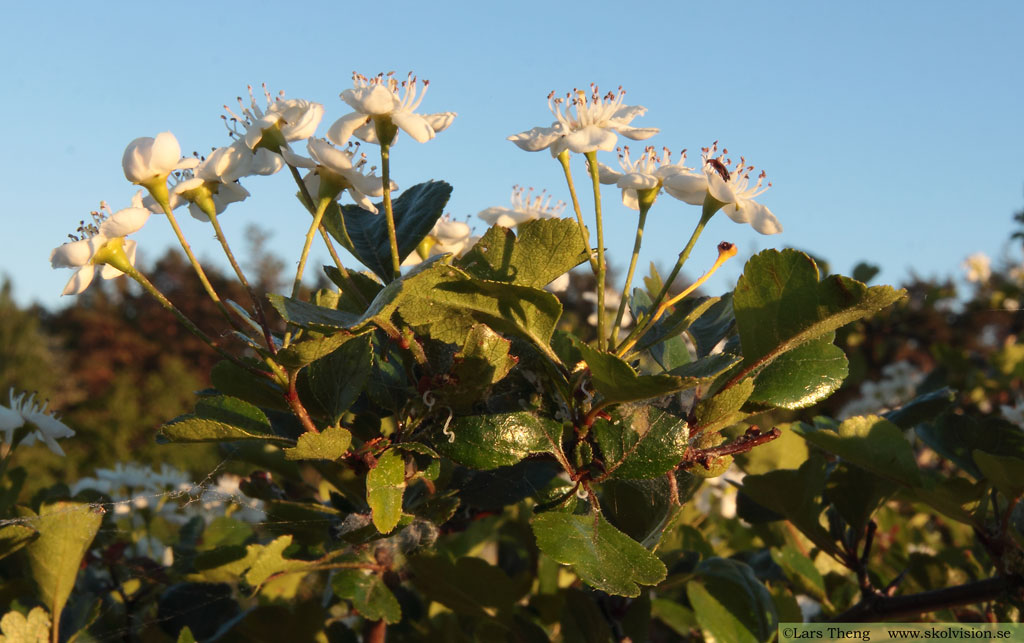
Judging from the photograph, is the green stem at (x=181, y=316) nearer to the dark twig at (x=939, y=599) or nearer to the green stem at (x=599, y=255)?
the green stem at (x=599, y=255)

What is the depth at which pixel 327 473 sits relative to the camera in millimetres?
1053

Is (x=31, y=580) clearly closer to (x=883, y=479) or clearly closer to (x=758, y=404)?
(x=758, y=404)

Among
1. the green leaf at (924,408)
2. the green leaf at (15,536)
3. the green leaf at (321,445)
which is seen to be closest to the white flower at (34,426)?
the green leaf at (15,536)

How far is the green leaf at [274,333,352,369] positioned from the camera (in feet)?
2.34

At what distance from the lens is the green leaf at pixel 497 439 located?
801 millimetres

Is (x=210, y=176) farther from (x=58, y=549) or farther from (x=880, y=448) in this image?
(x=880, y=448)

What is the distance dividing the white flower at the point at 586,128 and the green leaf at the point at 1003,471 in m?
0.57

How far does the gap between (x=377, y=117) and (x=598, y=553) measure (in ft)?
1.68

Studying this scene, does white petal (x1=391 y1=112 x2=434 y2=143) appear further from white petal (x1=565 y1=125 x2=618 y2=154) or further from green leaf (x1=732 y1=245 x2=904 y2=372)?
green leaf (x1=732 y1=245 x2=904 y2=372)

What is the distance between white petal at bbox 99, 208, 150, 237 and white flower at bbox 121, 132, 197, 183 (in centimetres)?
4

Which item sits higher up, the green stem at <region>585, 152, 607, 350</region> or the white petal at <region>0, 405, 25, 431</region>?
the green stem at <region>585, 152, 607, 350</region>

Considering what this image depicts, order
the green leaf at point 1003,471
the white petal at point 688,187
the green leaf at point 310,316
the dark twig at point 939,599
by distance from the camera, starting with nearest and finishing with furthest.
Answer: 1. the green leaf at point 310,316
2. the white petal at point 688,187
3. the green leaf at point 1003,471
4. the dark twig at point 939,599

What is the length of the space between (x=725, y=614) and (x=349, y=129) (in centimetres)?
88

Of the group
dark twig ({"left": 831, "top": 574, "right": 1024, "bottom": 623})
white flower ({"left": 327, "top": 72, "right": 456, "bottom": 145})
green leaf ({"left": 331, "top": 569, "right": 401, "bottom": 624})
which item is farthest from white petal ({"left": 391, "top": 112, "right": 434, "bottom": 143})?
dark twig ({"left": 831, "top": 574, "right": 1024, "bottom": 623})
